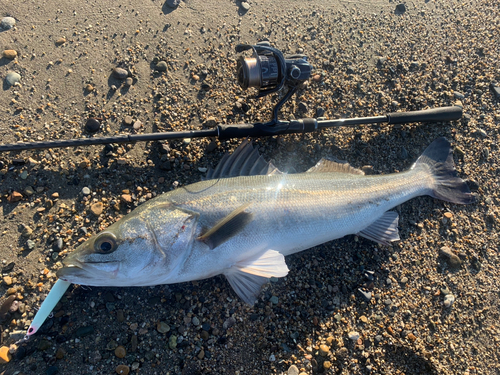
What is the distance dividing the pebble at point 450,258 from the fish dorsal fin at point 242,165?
2047 mm

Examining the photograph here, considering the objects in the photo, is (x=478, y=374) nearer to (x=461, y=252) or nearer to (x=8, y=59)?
(x=461, y=252)

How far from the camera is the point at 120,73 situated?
3354 millimetres

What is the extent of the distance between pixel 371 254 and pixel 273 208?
1.30m

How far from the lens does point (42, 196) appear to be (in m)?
2.99

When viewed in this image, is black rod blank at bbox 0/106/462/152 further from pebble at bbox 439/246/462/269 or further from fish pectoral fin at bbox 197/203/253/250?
pebble at bbox 439/246/462/269

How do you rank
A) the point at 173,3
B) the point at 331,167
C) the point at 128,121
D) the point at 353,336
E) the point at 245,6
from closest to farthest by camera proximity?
the point at 353,336
the point at 331,167
the point at 128,121
the point at 173,3
the point at 245,6

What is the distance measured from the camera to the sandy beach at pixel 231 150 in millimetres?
2703

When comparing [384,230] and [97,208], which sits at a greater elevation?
[97,208]

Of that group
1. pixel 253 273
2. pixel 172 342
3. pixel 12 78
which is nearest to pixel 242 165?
pixel 253 273

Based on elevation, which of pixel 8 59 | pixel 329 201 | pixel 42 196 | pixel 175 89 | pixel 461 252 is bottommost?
pixel 461 252

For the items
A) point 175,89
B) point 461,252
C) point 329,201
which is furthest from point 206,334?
point 461,252

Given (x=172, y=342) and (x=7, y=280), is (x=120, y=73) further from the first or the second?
(x=172, y=342)

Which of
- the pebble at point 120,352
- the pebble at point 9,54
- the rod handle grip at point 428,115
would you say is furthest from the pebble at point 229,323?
the pebble at point 9,54

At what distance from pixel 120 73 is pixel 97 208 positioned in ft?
5.15
